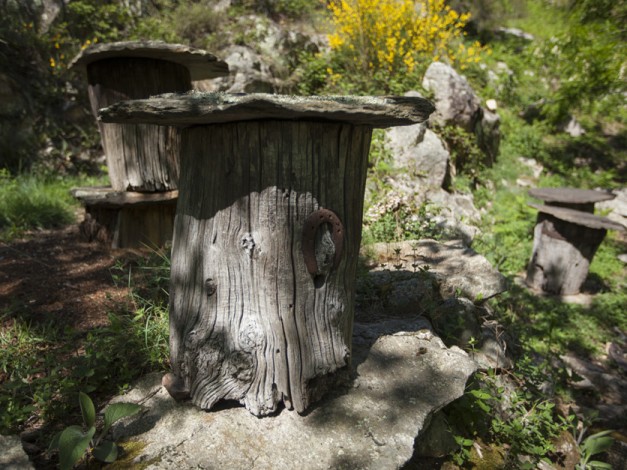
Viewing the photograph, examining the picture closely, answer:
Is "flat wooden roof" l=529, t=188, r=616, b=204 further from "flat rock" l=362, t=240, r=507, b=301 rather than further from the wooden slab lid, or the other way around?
"flat rock" l=362, t=240, r=507, b=301

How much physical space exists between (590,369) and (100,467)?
406 cm

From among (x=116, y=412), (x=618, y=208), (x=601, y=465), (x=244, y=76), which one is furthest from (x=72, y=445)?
(x=618, y=208)

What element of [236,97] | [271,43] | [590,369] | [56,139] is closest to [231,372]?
[236,97]

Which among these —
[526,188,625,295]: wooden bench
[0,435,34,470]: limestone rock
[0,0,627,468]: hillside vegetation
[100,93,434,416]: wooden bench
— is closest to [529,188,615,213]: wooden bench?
[526,188,625,295]: wooden bench

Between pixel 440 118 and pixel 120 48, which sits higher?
pixel 120 48

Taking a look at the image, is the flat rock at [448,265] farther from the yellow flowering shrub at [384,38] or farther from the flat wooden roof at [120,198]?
the yellow flowering shrub at [384,38]

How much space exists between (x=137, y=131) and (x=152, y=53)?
0.68m

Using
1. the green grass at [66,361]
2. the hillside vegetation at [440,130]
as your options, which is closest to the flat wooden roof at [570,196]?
the hillside vegetation at [440,130]

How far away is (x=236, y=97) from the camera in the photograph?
154 centimetres

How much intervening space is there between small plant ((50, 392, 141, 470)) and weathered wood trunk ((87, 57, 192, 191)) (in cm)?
252

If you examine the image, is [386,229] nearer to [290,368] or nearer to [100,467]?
[290,368]

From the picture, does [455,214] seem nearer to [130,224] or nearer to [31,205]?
[130,224]

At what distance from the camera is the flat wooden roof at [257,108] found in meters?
1.50

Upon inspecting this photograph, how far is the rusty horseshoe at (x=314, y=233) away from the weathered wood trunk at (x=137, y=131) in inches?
98.2
